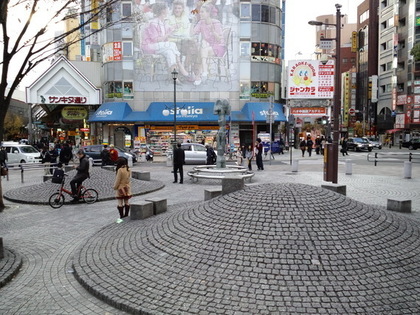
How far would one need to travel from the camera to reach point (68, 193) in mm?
11984

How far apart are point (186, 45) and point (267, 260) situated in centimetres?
3447

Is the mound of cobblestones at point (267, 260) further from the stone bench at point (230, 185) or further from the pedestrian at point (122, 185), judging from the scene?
the pedestrian at point (122, 185)

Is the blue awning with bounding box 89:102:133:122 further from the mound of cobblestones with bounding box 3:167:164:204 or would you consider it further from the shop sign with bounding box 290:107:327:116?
the mound of cobblestones with bounding box 3:167:164:204

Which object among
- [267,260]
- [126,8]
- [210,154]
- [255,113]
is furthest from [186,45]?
[267,260]

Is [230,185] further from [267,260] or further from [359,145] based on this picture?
[359,145]

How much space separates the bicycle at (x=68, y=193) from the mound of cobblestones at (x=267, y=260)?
5376 mm

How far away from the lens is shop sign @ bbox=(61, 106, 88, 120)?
129ft

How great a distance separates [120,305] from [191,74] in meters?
34.2

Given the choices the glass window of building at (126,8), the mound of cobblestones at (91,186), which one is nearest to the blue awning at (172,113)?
the glass window of building at (126,8)

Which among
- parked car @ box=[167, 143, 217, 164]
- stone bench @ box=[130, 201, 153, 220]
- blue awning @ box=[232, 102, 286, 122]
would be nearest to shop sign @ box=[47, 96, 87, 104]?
blue awning @ box=[232, 102, 286, 122]

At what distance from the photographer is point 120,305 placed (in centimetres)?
496

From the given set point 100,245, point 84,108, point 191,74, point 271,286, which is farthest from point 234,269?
point 84,108

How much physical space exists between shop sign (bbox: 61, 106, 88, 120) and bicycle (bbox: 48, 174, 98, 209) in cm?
2856

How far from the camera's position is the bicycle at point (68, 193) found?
11.8 metres
